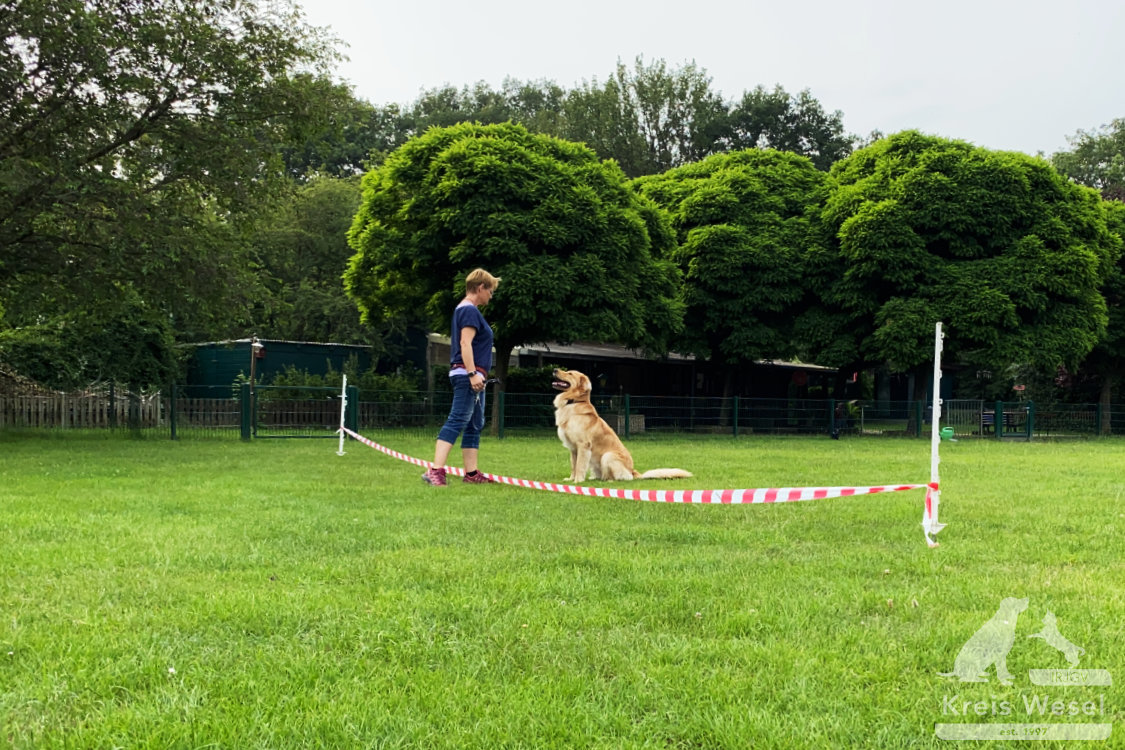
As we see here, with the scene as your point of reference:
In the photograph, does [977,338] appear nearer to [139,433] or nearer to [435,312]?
[435,312]

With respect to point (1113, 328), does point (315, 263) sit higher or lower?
A: higher

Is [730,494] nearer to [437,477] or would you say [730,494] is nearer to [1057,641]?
[437,477]

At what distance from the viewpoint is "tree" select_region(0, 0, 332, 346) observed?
13258mm

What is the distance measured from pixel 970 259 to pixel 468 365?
821 inches

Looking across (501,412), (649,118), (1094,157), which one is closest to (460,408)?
(501,412)

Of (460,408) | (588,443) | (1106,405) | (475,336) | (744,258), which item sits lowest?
(588,443)

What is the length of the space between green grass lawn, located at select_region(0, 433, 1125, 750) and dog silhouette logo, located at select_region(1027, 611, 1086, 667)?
0.12ft

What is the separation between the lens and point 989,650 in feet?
9.07

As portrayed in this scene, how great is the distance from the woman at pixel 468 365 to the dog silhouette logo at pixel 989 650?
505 cm

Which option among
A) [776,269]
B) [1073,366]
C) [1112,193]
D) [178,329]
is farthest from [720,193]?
[178,329]

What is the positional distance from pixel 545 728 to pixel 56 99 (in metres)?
15.6

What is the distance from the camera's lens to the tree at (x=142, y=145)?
13258mm

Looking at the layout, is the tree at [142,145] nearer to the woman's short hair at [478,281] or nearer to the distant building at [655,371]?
the woman's short hair at [478,281]
